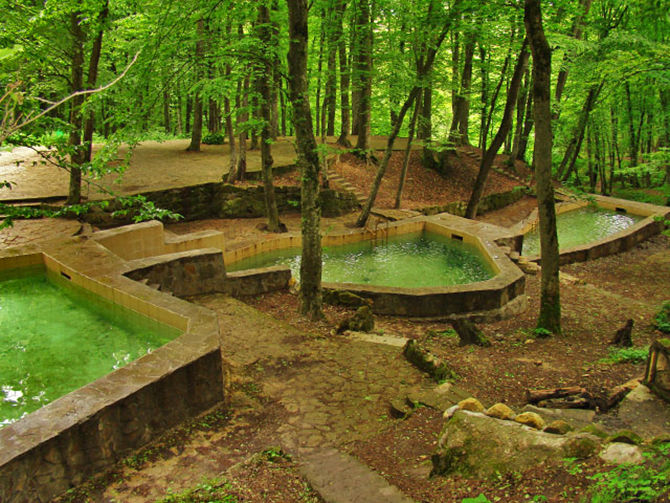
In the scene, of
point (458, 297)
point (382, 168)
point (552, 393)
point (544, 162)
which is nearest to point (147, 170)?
point (382, 168)

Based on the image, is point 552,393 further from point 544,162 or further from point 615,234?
point 615,234

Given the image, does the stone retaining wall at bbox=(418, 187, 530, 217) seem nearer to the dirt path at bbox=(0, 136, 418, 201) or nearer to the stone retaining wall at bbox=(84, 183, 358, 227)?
the stone retaining wall at bbox=(84, 183, 358, 227)

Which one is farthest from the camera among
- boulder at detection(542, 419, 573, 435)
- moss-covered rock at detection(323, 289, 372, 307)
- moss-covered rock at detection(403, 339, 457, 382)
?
moss-covered rock at detection(323, 289, 372, 307)

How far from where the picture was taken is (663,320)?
27.8ft

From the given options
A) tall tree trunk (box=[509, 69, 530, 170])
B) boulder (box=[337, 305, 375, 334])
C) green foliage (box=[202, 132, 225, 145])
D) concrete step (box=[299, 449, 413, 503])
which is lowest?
boulder (box=[337, 305, 375, 334])

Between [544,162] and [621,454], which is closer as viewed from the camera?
[621,454]

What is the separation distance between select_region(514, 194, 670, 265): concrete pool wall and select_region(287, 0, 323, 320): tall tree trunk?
19.8ft

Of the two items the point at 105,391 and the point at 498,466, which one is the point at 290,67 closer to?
the point at 105,391

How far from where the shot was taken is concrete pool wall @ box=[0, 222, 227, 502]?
3.50 metres

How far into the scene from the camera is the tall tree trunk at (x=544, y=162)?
23.8 feet

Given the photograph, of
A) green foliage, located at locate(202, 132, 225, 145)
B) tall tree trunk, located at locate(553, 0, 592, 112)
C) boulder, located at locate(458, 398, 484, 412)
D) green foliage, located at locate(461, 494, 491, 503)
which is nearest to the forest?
boulder, located at locate(458, 398, 484, 412)

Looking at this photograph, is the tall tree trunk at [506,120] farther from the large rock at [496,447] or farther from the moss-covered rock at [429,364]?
the large rock at [496,447]

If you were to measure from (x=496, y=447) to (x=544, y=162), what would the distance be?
541 centimetres

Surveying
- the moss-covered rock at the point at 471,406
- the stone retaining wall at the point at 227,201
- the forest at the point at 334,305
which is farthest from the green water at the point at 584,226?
the moss-covered rock at the point at 471,406
